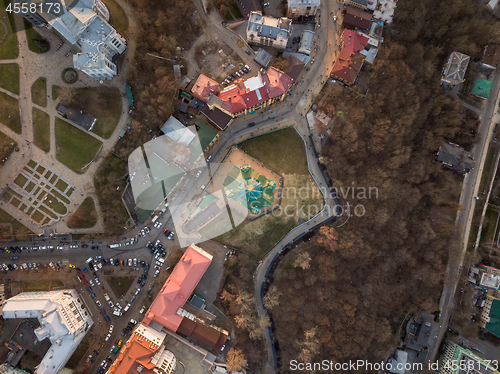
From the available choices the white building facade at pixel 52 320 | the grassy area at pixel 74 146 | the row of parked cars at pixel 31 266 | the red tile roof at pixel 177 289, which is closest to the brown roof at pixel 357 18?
the red tile roof at pixel 177 289

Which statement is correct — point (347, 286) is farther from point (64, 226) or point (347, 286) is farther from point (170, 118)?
point (64, 226)

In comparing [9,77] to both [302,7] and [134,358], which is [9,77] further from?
[302,7]

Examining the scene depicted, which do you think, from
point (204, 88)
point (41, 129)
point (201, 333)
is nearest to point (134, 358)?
point (201, 333)

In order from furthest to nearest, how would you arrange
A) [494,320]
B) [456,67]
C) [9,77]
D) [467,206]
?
1. [467,206]
2. [456,67]
3. [494,320]
4. [9,77]

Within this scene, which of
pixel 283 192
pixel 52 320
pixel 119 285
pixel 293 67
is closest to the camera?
pixel 52 320

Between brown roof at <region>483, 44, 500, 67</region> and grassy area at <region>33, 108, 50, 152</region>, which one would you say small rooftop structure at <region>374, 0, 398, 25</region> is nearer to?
brown roof at <region>483, 44, 500, 67</region>

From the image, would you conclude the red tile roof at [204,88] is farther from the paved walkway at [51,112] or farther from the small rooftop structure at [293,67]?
the small rooftop structure at [293,67]

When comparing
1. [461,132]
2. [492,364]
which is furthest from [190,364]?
[461,132]
